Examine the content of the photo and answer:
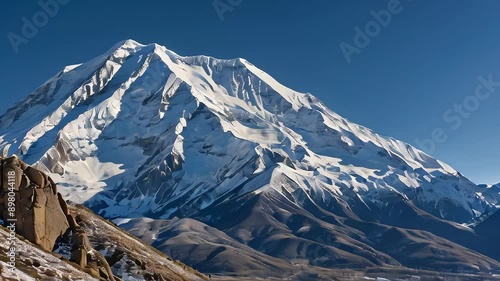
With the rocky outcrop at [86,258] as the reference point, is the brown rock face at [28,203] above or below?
above

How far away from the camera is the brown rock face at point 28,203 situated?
249 ft

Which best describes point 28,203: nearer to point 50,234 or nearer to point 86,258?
point 50,234

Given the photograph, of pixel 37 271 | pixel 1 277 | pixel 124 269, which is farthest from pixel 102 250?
pixel 1 277

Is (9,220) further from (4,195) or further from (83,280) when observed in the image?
(83,280)

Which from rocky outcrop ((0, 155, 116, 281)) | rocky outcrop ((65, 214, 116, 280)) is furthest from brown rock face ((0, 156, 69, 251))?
rocky outcrop ((65, 214, 116, 280))

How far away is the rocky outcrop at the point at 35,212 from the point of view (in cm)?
7575

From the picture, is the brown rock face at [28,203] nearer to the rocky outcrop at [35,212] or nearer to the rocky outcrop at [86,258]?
the rocky outcrop at [35,212]

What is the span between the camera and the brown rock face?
7581cm

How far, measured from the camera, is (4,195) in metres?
77.5

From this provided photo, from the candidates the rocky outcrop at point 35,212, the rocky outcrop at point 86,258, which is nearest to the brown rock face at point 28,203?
the rocky outcrop at point 35,212

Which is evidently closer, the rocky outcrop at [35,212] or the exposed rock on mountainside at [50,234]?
the exposed rock on mountainside at [50,234]

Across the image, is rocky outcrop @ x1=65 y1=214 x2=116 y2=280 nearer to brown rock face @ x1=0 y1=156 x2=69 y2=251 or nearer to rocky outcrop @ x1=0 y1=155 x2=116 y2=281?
rocky outcrop @ x1=0 y1=155 x2=116 y2=281

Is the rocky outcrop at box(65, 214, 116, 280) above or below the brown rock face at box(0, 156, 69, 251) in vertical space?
below

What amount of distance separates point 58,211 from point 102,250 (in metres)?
11.2
